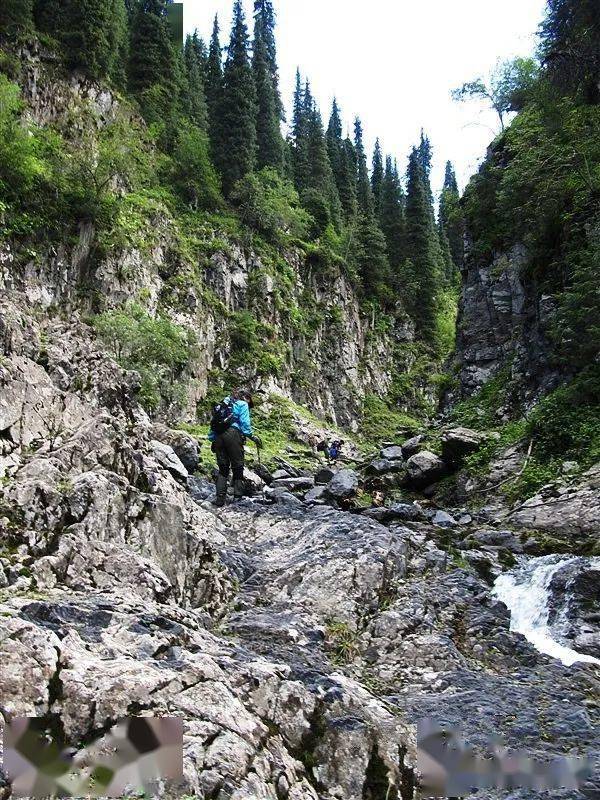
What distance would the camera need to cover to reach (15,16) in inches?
1131

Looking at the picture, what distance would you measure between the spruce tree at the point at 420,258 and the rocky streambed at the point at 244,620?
48.4m

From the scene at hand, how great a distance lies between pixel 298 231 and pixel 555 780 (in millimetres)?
44585

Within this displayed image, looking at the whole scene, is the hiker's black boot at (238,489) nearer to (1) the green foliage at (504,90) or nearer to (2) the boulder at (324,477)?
(2) the boulder at (324,477)

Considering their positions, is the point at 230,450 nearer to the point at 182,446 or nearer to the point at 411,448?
the point at 182,446

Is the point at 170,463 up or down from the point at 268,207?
down

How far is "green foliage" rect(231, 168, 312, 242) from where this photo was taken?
39406mm

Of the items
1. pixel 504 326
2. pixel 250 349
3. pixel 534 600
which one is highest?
pixel 250 349

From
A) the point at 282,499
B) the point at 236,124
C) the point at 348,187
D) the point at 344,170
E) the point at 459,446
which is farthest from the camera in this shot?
the point at 344,170

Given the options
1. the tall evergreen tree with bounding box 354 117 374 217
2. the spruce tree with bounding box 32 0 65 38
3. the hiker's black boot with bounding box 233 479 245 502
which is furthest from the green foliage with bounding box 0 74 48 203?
the tall evergreen tree with bounding box 354 117 374 217

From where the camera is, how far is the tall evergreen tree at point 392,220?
61.6 metres

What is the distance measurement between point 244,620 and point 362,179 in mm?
73442

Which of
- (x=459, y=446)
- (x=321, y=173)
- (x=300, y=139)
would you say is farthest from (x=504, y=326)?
(x=300, y=139)

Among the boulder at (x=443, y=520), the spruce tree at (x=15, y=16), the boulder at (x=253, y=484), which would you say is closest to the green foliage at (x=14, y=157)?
the spruce tree at (x=15, y=16)

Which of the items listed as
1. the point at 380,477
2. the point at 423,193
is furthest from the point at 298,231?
the point at 380,477
